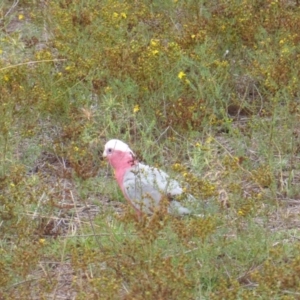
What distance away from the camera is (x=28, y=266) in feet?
13.6

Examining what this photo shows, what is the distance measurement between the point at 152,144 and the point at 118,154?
1.52 ft

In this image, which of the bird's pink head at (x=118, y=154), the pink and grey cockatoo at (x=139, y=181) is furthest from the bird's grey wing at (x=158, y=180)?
the bird's pink head at (x=118, y=154)

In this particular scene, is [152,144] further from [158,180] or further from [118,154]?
[158,180]

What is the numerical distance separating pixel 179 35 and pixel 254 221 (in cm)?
216

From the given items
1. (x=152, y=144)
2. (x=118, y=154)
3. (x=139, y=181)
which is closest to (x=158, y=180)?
(x=139, y=181)

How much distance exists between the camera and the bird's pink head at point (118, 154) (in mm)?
5250

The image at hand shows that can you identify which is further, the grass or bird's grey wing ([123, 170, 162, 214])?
bird's grey wing ([123, 170, 162, 214])

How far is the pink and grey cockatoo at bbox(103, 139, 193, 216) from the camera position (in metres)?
4.65

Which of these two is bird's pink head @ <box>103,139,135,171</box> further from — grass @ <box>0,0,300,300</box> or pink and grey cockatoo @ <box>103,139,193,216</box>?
grass @ <box>0,0,300,300</box>

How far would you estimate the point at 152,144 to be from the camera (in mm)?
5734

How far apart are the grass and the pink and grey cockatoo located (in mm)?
94

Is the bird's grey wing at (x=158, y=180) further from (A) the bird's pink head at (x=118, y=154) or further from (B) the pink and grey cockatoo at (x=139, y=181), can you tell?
(A) the bird's pink head at (x=118, y=154)

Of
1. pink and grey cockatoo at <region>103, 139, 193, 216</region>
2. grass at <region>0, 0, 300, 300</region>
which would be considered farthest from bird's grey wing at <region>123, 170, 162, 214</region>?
grass at <region>0, 0, 300, 300</region>

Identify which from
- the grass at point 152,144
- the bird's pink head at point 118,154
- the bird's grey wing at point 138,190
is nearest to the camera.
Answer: the grass at point 152,144
